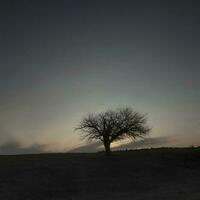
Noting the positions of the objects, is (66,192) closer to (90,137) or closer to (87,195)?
(87,195)

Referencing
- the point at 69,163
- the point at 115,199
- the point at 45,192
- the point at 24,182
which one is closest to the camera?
the point at 115,199

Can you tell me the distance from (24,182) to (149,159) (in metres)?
24.7

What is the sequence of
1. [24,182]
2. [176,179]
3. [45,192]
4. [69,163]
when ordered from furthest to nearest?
[69,163], [176,179], [24,182], [45,192]

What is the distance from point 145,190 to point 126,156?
83.8 feet

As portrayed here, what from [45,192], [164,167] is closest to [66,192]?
[45,192]

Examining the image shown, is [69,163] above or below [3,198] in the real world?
above

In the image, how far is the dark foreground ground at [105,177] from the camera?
4666 centimetres

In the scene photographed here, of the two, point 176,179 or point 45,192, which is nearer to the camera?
point 45,192

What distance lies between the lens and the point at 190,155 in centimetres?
7469

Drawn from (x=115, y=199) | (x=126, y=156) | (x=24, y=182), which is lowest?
(x=115, y=199)

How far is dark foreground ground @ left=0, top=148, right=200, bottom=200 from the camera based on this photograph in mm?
46656

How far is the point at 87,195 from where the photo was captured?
47.0 m

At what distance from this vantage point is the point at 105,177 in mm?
58344

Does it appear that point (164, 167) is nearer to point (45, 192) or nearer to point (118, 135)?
point (118, 135)
